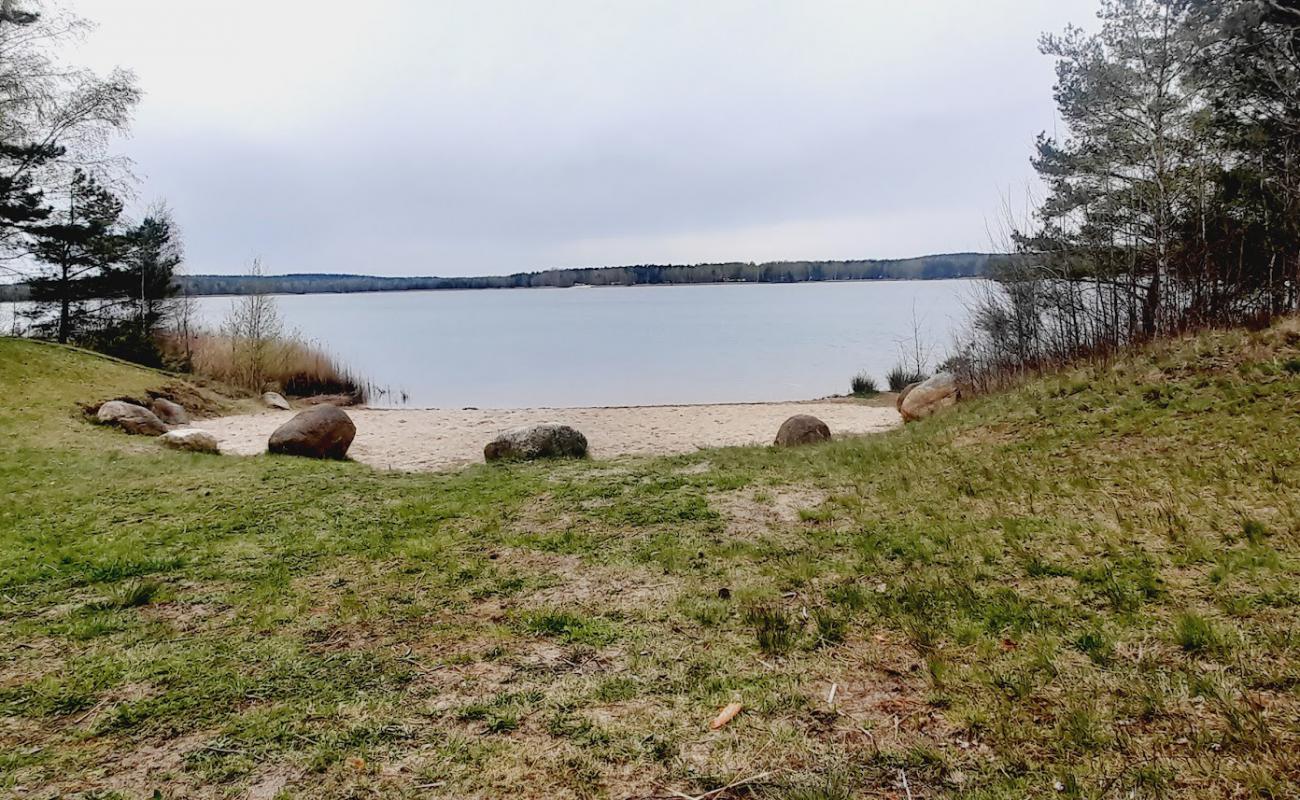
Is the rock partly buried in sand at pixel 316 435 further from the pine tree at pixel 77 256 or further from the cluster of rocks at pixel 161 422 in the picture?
the pine tree at pixel 77 256

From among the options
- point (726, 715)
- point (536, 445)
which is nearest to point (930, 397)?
point (536, 445)

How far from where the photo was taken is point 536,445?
870cm

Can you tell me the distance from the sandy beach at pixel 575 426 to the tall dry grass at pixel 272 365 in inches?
130

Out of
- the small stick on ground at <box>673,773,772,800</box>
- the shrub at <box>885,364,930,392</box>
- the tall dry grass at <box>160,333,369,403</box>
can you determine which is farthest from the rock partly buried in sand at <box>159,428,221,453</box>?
the shrub at <box>885,364,930,392</box>

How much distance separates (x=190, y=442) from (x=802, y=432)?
26.9 ft

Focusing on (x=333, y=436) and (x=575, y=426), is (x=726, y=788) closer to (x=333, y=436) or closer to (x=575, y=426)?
(x=333, y=436)

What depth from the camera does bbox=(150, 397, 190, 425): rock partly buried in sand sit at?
12578mm

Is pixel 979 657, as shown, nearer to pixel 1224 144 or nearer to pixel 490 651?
pixel 490 651

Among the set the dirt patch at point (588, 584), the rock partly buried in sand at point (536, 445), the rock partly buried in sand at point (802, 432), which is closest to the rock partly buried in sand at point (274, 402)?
the rock partly buried in sand at point (536, 445)

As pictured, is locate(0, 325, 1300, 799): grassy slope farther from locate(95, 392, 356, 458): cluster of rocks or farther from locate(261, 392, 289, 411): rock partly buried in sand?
locate(261, 392, 289, 411): rock partly buried in sand

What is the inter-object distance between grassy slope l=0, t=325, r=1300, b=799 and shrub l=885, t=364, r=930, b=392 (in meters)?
15.6

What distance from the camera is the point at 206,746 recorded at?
224 centimetres

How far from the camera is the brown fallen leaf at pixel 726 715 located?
230 centimetres

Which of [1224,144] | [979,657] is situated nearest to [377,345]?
[1224,144]
